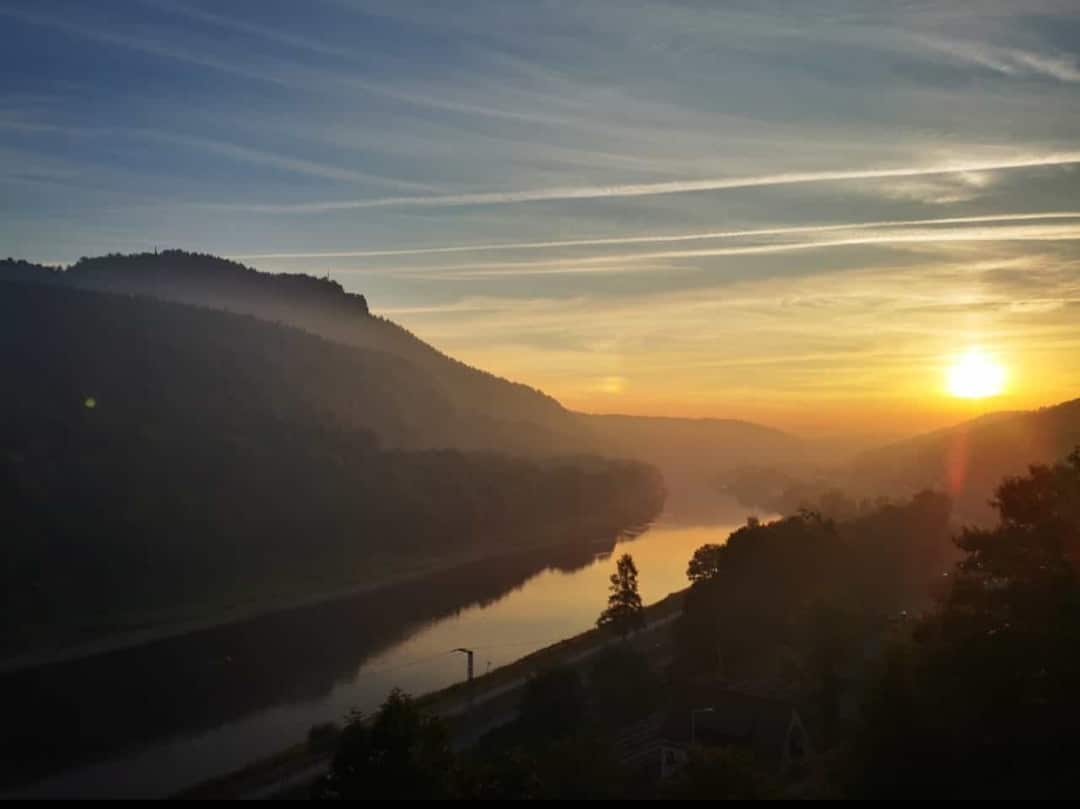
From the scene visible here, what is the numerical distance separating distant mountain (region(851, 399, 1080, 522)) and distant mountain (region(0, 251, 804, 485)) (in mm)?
33129

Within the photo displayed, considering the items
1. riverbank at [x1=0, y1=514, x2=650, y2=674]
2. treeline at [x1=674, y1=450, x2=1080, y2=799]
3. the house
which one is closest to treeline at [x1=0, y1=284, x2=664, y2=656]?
riverbank at [x1=0, y1=514, x2=650, y2=674]

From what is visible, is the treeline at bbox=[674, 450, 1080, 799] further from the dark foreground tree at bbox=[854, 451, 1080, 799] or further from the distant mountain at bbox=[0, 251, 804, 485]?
the distant mountain at bbox=[0, 251, 804, 485]

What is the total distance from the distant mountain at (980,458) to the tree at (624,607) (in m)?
24.3

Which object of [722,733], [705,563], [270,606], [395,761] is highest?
[705,563]

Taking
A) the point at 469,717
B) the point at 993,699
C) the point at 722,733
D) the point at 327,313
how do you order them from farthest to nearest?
1. the point at 327,313
2. the point at 469,717
3. the point at 722,733
4. the point at 993,699

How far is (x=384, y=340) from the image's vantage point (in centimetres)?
10012

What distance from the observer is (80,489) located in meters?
36.2

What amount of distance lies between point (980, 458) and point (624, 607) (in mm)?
47661

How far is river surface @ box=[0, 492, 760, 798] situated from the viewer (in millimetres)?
17281

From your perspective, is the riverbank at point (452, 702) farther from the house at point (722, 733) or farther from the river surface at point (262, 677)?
the house at point (722, 733)

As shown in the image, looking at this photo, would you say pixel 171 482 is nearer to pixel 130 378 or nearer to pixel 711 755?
pixel 130 378

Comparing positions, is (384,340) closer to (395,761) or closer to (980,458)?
(980,458)

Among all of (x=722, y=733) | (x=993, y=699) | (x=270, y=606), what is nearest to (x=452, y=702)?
(x=722, y=733)

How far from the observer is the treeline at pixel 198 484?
105 feet
